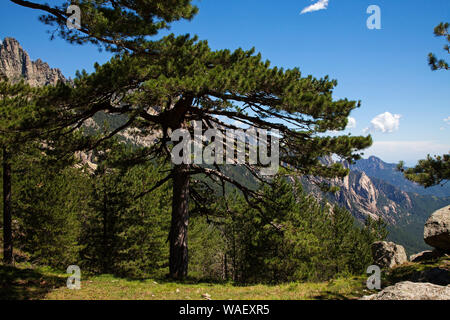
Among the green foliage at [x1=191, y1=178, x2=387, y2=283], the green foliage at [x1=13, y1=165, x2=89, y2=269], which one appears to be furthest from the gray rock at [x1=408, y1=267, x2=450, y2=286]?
the green foliage at [x1=13, y1=165, x2=89, y2=269]

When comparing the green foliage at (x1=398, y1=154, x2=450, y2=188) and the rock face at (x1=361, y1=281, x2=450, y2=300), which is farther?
the green foliage at (x1=398, y1=154, x2=450, y2=188)

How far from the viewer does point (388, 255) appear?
39.1 feet

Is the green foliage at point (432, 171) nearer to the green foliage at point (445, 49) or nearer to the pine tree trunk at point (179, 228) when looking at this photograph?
the green foliage at point (445, 49)

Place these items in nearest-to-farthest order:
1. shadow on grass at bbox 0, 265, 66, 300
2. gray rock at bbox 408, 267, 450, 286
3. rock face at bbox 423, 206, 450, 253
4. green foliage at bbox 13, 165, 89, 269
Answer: shadow on grass at bbox 0, 265, 66, 300 → gray rock at bbox 408, 267, 450, 286 → rock face at bbox 423, 206, 450, 253 → green foliage at bbox 13, 165, 89, 269

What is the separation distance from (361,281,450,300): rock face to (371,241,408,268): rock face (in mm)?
7259

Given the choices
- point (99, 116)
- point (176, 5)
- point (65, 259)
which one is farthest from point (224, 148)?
point (99, 116)

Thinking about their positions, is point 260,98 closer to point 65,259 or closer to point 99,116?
point 65,259

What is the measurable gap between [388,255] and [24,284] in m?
13.9

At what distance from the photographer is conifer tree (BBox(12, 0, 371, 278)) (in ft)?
22.5

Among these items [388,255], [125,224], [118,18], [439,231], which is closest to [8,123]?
[118,18]

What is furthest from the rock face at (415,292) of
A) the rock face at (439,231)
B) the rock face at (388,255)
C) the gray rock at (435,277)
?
the rock face at (388,255)

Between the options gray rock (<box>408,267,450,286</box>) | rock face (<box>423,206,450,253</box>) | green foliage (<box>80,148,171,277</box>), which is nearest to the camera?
gray rock (<box>408,267,450,286</box>)

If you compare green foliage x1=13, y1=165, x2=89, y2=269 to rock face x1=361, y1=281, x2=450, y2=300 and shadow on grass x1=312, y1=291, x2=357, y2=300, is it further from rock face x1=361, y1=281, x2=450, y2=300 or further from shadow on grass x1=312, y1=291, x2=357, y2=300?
rock face x1=361, y1=281, x2=450, y2=300

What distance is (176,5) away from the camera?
6.90 m
